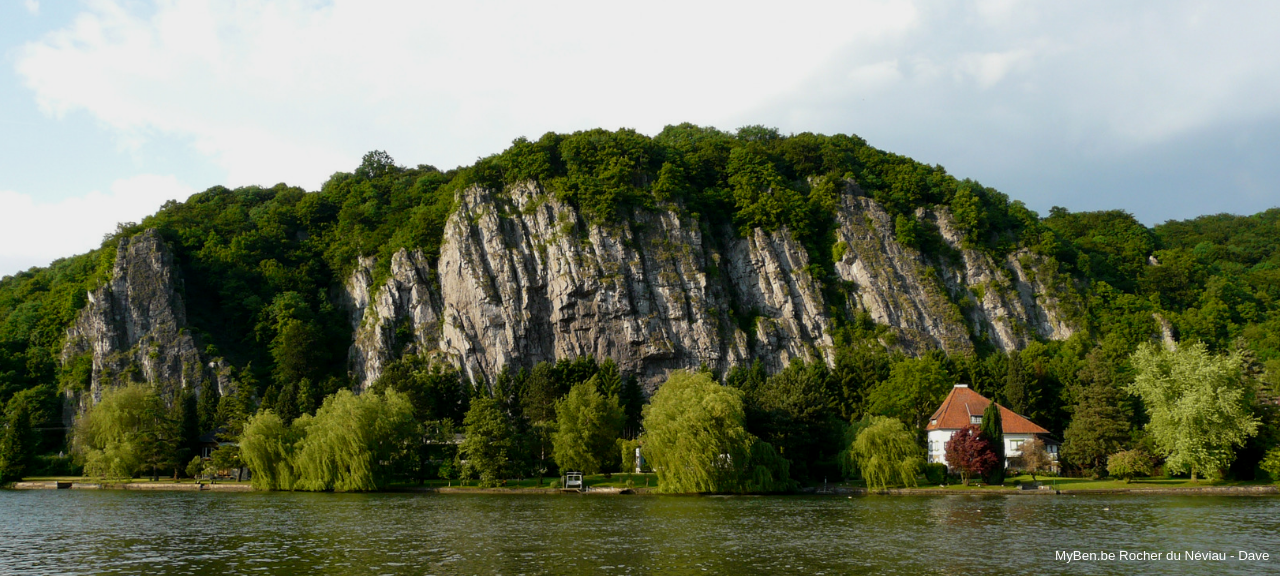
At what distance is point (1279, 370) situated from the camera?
233 ft

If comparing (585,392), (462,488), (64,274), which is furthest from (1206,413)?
(64,274)

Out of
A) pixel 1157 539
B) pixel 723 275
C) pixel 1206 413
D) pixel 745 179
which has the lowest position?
pixel 1157 539

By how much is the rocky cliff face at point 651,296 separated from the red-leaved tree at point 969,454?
3790 cm

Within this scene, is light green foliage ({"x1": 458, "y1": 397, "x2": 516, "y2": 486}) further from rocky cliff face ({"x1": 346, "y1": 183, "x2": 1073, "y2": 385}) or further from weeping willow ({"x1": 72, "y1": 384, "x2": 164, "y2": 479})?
rocky cliff face ({"x1": 346, "y1": 183, "x2": 1073, "y2": 385})

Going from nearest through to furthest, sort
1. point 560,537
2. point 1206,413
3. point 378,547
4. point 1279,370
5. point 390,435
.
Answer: point 378,547 → point 560,537 → point 1206,413 → point 390,435 → point 1279,370

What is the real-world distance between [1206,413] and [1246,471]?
20.7 ft

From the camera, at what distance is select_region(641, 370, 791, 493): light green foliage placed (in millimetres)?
56375

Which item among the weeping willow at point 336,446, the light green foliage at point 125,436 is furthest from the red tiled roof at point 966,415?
the light green foliage at point 125,436

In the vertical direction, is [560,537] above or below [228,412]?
below

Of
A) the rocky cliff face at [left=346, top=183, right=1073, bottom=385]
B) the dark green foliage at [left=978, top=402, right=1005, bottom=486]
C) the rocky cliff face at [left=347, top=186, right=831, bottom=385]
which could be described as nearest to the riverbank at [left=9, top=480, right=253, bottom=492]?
the rocky cliff face at [left=346, top=183, right=1073, bottom=385]

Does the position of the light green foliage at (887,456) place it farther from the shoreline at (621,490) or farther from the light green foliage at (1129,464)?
the light green foliage at (1129,464)

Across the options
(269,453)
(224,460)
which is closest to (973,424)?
(269,453)

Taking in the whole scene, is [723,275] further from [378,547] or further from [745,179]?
[378,547]

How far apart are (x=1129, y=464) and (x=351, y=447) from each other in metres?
52.7
